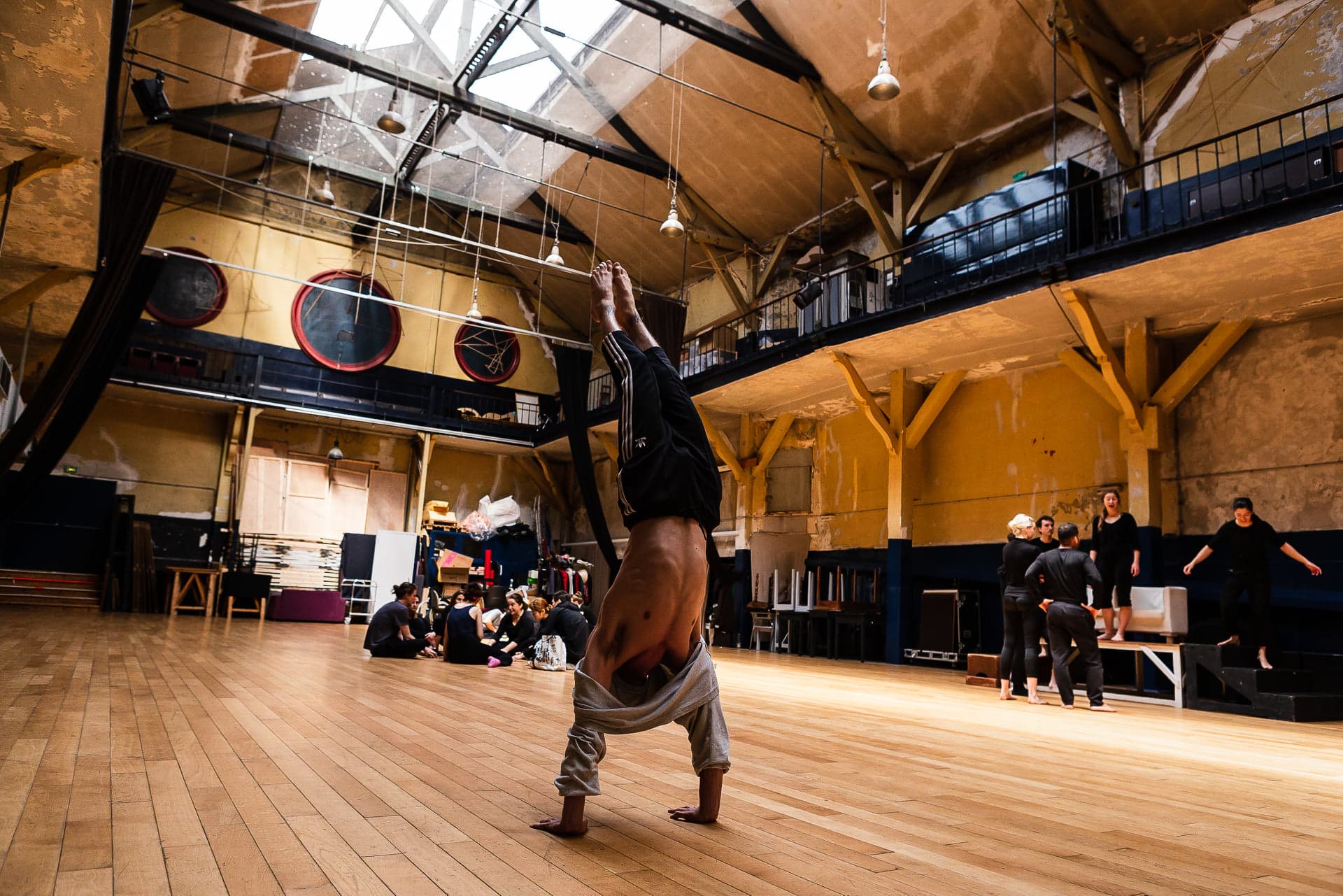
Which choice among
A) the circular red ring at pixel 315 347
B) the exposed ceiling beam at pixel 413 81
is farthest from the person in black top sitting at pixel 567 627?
the circular red ring at pixel 315 347

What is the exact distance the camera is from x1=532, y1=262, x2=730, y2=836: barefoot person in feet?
6.82

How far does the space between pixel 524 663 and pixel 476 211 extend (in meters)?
12.4

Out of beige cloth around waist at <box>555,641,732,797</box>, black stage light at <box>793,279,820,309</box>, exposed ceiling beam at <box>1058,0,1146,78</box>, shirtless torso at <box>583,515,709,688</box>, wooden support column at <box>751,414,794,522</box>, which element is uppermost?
exposed ceiling beam at <box>1058,0,1146,78</box>

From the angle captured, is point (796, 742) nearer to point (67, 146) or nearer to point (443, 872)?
point (443, 872)

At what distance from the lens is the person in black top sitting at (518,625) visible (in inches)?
336

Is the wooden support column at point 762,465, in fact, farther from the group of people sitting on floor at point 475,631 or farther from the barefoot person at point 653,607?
the barefoot person at point 653,607

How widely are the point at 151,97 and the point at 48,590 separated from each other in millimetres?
8373

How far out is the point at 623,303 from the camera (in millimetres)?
2352

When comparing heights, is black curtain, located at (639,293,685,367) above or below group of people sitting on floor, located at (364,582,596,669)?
above

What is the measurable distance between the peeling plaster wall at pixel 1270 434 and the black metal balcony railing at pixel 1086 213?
5.73 feet

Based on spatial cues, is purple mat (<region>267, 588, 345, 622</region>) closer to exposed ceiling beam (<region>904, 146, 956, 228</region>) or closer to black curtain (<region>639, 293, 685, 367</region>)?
black curtain (<region>639, 293, 685, 367</region>)

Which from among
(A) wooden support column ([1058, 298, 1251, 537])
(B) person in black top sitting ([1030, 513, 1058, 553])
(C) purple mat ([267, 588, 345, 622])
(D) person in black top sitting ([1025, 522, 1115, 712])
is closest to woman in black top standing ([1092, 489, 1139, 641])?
(B) person in black top sitting ([1030, 513, 1058, 553])

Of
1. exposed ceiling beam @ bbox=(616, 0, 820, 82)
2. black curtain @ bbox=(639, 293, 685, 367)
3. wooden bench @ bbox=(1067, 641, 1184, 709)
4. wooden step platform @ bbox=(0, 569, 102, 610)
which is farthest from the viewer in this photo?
wooden step platform @ bbox=(0, 569, 102, 610)

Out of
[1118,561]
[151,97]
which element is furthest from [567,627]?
[151,97]
